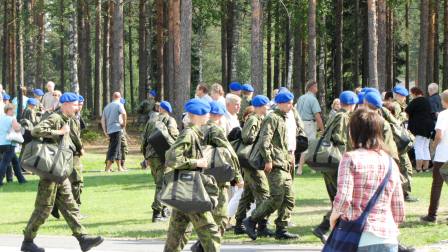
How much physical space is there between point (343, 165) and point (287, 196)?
545 cm

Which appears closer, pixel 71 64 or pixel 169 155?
pixel 169 155

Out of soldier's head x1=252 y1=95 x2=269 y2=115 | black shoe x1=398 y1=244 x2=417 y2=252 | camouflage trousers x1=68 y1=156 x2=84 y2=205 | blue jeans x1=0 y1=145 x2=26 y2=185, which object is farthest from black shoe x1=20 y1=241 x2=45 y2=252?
blue jeans x1=0 y1=145 x2=26 y2=185

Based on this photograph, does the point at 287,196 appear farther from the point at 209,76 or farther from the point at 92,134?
the point at 209,76

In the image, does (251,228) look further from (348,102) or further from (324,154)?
(348,102)

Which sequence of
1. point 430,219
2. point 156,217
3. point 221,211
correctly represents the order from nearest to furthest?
point 221,211 < point 430,219 < point 156,217

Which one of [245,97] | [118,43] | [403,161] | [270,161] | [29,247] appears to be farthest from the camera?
[118,43]

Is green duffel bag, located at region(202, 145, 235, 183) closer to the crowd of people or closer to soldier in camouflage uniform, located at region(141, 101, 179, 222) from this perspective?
the crowd of people

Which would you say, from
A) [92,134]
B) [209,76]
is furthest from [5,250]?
[209,76]

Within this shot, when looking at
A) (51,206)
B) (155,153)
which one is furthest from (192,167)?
(155,153)

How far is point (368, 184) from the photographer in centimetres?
606

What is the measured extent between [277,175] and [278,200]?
0.35 meters

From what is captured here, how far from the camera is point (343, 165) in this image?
19.9ft

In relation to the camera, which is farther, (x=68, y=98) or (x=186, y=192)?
(x=68, y=98)

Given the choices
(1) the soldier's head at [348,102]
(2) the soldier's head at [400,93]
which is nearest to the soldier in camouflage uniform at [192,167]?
(1) the soldier's head at [348,102]
